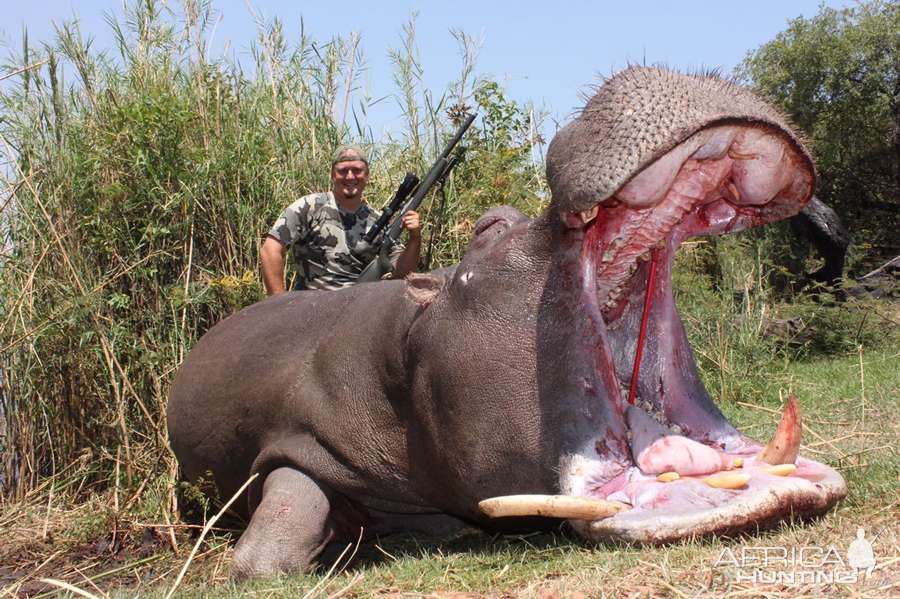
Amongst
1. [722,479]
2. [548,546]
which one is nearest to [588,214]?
[722,479]

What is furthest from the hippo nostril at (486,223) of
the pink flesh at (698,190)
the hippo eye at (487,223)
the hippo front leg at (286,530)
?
the hippo front leg at (286,530)

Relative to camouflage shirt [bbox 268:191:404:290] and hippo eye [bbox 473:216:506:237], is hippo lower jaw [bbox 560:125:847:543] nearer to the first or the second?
hippo eye [bbox 473:216:506:237]

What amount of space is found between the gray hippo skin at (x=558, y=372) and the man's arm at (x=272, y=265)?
1.74m

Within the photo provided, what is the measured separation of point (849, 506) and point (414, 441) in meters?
1.49

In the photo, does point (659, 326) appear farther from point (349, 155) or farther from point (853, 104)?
point (853, 104)

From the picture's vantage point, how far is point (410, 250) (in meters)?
6.01

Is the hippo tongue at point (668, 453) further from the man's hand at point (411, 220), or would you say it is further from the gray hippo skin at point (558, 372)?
the man's hand at point (411, 220)

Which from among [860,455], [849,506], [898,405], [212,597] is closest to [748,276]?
[898,405]

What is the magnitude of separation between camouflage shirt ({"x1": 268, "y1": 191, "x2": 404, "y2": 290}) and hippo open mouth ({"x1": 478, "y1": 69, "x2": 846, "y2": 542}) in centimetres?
323

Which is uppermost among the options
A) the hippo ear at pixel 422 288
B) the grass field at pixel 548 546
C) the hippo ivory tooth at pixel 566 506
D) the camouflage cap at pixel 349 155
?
the camouflage cap at pixel 349 155

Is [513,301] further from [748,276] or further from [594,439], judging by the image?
[748,276]

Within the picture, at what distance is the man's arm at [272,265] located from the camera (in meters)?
5.52

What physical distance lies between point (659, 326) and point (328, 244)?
3.46 metres

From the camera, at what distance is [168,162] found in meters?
5.59
